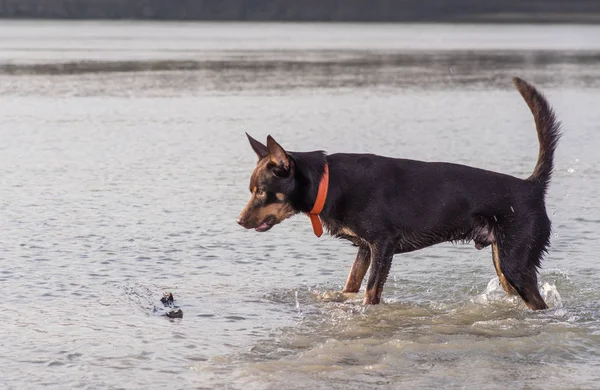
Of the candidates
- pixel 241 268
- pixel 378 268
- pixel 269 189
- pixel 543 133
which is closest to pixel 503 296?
pixel 378 268

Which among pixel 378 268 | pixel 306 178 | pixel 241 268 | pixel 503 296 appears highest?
pixel 306 178

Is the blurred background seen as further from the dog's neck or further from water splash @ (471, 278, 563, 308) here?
the dog's neck

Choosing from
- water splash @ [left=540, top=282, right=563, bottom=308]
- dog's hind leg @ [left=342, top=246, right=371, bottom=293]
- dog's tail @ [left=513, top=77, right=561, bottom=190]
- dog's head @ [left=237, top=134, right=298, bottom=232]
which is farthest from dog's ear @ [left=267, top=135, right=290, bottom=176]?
water splash @ [left=540, top=282, right=563, bottom=308]

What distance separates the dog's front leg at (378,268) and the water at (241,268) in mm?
107

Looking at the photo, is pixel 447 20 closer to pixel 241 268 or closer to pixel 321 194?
pixel 241 268

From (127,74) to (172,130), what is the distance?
39.9ft

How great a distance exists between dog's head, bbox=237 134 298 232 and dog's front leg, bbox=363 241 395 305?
0.59 m

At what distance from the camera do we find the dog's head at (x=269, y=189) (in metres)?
7.38

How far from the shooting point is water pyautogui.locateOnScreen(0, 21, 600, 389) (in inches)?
251

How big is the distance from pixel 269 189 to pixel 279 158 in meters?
0.23

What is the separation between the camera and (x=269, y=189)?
7449 millimetres

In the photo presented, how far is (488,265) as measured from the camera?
360 inches

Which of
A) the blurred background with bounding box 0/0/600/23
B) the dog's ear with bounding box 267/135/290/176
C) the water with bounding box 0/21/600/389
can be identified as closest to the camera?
the water with bounding box 0/21/600/389

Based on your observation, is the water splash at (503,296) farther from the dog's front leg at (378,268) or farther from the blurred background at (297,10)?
the blurred background at (297,10)
